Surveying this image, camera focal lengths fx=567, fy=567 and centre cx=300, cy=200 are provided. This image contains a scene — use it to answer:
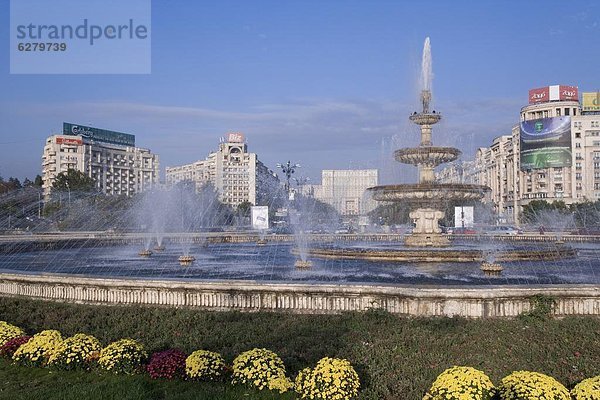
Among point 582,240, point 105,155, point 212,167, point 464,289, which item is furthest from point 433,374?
point 212,167

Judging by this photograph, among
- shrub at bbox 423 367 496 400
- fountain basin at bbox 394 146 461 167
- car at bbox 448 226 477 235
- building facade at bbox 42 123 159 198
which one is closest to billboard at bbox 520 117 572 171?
car at bbox 448 226 477 235

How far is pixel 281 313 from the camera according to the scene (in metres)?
9.88

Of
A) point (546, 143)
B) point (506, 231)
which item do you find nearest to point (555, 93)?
point (546, 143)

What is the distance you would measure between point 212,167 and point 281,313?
150 m

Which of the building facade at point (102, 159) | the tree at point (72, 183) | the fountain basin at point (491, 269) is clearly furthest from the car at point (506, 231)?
the building facade at point (102, 159)

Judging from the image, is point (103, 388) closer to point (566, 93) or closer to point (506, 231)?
point (506, 231)

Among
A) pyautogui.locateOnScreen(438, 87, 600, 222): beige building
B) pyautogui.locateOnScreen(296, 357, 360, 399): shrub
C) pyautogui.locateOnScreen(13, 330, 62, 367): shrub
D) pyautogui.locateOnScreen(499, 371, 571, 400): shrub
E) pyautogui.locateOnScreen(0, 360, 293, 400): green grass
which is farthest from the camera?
pyautogui.locateOnScreen(438, 87, 600, 222): beige building

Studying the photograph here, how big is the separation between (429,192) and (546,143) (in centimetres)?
7914

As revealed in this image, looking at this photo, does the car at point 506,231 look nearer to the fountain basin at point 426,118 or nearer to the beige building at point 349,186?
the fountain basin at point 426,118

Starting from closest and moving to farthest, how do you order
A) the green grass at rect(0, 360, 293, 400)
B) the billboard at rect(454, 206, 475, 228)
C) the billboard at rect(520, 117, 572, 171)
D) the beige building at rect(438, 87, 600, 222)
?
the green grass at rect(0, 360, 293, 400) → the billboard at rect(454, 206, 475, 228) → the billboard at rect(520, 117, 572, 171) → the beige building at rect(438, 87, 600, 222)

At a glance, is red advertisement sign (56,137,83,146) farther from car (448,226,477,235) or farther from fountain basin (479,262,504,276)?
fountain basin (479,262,504,276)

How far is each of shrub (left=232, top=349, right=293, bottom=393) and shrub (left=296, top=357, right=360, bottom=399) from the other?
0.26 metres

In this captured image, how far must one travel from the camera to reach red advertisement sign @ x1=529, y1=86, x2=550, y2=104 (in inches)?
4077

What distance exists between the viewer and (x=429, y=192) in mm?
22297
